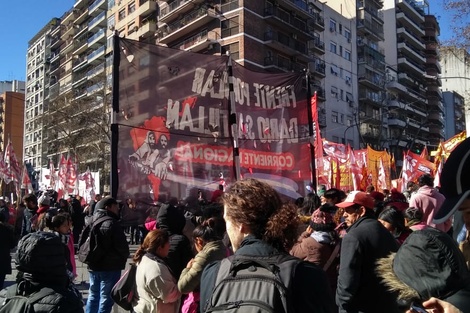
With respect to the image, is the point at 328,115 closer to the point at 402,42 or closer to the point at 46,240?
the point at 402,42

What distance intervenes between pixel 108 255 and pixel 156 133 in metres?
1.58

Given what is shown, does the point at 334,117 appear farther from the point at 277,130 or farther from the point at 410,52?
the point at 277,130

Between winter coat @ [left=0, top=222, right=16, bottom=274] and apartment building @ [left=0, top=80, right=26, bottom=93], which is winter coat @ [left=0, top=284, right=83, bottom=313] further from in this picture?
apartment building @ [left=0, top=80, right=26, bottom=93]

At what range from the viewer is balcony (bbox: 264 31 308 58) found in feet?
153

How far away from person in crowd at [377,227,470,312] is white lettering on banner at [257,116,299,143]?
19.9 ft

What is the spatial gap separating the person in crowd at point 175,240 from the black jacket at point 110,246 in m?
1.13

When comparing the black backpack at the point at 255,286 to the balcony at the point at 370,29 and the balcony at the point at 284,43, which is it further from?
the balcony at the point at 370,29

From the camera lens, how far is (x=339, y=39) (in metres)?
58.1

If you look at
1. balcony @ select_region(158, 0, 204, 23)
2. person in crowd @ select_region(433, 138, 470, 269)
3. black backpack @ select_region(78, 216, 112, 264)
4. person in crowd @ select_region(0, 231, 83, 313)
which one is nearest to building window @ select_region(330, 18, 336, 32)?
balcony @ select_region(158, 0, 204, 23)

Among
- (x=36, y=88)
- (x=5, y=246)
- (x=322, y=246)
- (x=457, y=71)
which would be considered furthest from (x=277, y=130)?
(x=36, y=88)

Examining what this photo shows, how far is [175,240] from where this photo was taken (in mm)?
4762

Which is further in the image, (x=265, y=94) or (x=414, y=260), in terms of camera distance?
(x=265, y=94)

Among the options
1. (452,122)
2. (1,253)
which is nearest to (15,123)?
(452,122)

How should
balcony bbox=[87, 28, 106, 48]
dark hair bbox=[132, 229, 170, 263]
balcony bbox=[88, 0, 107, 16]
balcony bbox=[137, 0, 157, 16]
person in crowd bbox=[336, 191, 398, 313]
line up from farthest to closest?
balcony bbox=[88, 0, 107, 16] < balcony bbox=[87, 28, 106, 48] < balcony bbox=[137, 0, 157, 16] < dark hair bbox=[132, 229, 170, 263] < person in crowd bbox=[336, 191, 398, 313]
